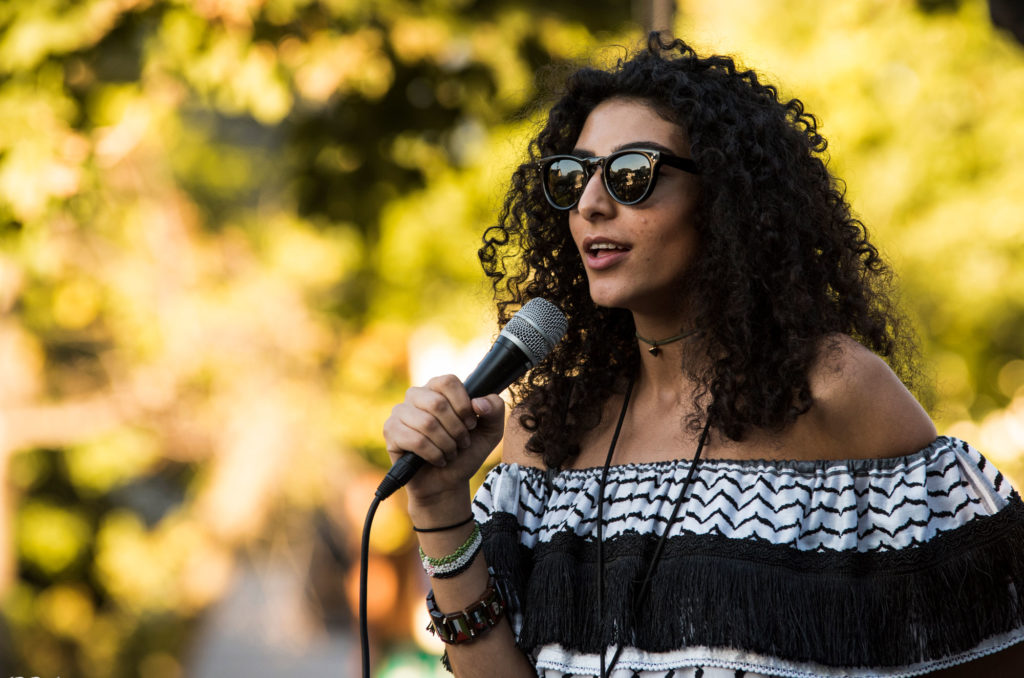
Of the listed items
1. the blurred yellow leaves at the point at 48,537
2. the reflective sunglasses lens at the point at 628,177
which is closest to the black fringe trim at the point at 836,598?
the reflective sunglasses lens at the point at 628,177

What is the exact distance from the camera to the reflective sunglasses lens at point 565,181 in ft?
7.11

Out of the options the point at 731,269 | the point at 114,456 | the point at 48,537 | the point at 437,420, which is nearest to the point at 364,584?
the point at 437,420

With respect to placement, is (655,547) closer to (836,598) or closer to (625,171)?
(836,598)

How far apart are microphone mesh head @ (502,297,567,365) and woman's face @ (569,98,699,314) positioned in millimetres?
120

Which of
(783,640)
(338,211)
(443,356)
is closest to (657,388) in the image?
(783,640)

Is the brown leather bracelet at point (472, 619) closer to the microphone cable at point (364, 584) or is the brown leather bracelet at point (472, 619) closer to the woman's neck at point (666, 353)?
the microphone cable at point (364, 584)

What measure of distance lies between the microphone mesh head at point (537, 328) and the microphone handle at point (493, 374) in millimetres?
18

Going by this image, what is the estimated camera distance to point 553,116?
2.43 m

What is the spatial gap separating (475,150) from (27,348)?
17.5 ft

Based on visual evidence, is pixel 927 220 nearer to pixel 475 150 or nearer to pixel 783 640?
pixel 475 150

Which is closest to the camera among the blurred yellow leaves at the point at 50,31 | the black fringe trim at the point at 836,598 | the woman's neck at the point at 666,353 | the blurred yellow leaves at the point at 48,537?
the black fringe trim at the point at 836,598

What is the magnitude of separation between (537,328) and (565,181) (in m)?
0.32

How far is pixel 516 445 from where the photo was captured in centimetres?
243

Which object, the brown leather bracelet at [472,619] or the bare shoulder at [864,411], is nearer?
the bare shoulder at [864,411]
